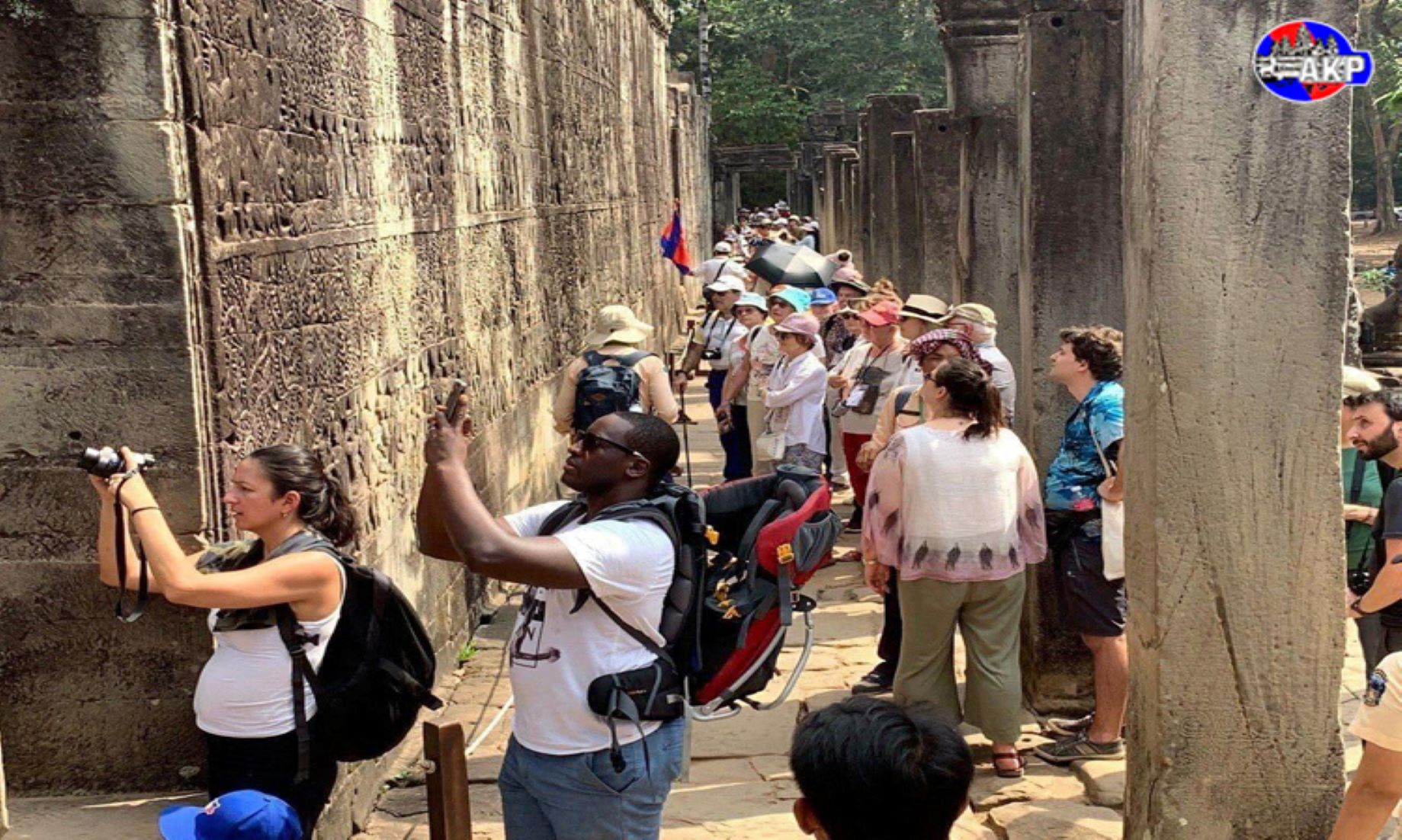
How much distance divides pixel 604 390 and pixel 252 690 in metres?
3.94

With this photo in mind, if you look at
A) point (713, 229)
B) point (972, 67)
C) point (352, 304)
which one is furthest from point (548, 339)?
point (713, 229)

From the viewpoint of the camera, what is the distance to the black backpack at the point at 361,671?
4055 millimetres

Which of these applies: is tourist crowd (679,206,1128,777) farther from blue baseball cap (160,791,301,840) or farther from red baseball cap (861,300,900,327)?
blue baseball cap (160,791,301,840)

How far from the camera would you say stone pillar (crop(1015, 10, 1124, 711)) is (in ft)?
22.2

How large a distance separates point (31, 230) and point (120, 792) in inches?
64.9

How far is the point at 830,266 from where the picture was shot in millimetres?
16609

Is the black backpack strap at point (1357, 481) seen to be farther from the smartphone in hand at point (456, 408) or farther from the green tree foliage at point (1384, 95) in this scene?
the green tree foliage at point (1384, 95)

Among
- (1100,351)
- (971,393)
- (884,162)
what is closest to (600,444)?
(971,393)

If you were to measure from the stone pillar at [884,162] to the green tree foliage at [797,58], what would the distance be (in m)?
24.2

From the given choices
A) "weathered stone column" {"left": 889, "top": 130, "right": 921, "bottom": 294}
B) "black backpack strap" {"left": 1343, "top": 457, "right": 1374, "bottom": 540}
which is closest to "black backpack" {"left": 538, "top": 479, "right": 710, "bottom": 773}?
"black backpack strap" {"left": 1343, "top": 457, "right": 1374, "bottom": 540}

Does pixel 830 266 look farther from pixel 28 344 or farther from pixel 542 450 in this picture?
pixel 28 344

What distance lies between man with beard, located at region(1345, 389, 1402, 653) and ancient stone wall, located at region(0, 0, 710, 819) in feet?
11.2

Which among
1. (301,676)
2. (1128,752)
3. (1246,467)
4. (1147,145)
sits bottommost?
(1128,752)

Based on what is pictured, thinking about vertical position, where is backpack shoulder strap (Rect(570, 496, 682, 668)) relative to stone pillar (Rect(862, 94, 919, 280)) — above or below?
below
